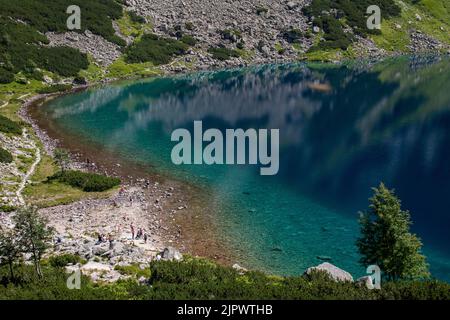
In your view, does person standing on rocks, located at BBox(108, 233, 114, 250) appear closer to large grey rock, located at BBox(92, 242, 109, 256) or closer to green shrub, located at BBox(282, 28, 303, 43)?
large grey rock, located at BBox(92, 242, 109, 256)

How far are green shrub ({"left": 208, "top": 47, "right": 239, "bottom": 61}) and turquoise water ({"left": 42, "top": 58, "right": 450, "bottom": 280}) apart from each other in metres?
11.0

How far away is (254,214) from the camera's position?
52594 mm

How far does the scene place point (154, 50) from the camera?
15850 cm

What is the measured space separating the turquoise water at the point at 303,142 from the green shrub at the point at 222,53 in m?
11.0

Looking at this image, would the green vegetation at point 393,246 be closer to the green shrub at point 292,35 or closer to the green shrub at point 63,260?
the green shrub at point 63,260

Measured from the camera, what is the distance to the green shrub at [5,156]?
61.8 meters

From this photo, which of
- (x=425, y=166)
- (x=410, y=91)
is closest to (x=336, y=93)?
(x=410, y=91)

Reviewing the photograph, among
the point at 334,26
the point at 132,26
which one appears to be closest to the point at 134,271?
the point at 132,26

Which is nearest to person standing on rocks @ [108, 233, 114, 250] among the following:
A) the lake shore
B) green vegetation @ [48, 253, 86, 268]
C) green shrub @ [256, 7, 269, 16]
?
the lake shore

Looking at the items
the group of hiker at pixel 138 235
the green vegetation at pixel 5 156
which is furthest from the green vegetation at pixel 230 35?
the group of hiker at pixel 138 235

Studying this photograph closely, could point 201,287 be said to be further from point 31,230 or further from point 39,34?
point 39,34

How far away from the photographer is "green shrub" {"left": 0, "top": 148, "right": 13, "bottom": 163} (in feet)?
203

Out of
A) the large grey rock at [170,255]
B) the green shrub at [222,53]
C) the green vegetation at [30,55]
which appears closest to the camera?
the large grey rock at [170,255]
